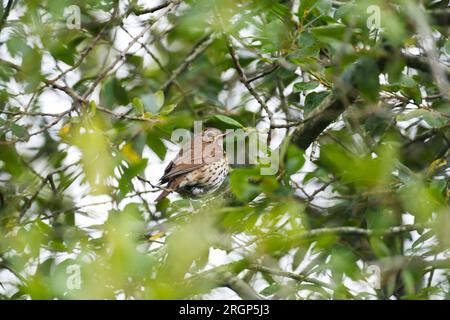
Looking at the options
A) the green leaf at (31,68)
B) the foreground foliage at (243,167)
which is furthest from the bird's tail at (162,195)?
the green leaf at (31,68)

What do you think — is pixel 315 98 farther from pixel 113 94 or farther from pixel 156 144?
pixel 113 94

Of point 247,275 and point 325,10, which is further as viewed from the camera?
point 247,275

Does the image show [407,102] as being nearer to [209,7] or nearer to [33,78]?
[209,7]

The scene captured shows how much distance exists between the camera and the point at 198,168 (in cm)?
587

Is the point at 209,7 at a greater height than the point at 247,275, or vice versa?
the point at 209,7

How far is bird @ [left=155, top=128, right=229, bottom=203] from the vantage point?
5.58 meters

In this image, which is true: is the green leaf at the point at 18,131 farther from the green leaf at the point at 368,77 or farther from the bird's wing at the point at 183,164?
the green leaf at the point at 368,77

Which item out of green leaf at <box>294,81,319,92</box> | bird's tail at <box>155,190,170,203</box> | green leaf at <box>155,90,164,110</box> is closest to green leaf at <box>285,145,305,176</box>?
green leaf at <box>294,81,319,92</box>

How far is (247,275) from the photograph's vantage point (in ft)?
14.8

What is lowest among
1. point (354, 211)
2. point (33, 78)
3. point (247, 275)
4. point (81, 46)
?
point (247, 275)

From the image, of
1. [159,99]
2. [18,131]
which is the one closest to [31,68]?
[18,131]

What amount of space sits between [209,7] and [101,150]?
1090mm

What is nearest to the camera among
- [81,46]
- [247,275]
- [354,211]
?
[247,275]
